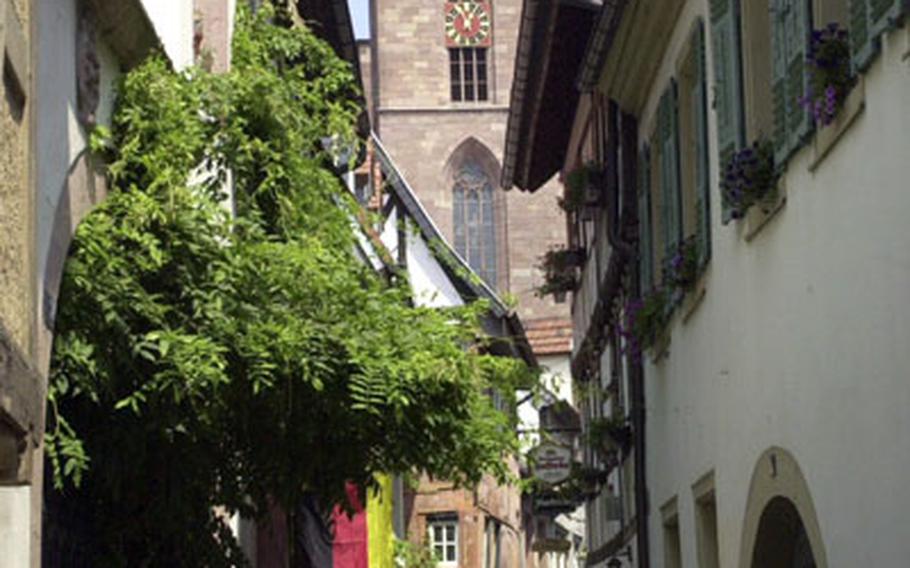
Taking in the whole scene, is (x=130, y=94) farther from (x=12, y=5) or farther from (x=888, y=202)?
(x=888, y=202)

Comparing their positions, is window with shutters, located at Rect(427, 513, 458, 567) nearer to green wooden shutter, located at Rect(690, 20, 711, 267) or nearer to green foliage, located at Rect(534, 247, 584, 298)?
green foliage, located at Rect(534, 247, 584, 298)

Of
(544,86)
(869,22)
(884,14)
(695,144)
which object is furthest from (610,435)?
(884,14)

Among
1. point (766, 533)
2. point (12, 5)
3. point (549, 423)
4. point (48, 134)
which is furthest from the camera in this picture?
point (549, 423)

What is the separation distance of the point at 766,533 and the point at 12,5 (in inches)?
211

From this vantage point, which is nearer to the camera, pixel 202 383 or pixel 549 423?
pixel 202 383

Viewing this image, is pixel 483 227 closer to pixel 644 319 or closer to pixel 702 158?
pixel 644 319

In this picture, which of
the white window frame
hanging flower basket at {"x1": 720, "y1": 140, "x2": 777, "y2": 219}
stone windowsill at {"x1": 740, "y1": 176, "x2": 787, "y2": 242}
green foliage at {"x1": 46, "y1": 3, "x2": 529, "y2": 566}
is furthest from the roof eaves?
the white window frame

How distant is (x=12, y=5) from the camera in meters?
6.50

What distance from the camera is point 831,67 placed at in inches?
320

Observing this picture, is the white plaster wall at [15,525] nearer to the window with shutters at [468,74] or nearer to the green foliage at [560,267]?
the green foliage at [560,267]

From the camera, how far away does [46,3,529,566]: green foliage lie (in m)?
8.22

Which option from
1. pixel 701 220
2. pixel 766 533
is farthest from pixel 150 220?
pixel 701 220

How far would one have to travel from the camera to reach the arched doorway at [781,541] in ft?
34.7

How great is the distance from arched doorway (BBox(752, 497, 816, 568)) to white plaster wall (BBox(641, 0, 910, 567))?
0.89ft
